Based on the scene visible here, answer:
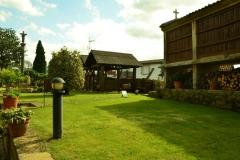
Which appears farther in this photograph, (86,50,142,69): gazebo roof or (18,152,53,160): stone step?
(86,50,142,69): gazebo roof

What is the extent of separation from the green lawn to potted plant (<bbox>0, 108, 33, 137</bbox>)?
16.9 inches

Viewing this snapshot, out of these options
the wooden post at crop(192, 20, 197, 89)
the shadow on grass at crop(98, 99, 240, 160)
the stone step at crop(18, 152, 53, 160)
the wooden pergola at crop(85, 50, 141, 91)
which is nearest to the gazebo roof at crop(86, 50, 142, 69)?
the wooden pergola at crop(85, 50, 141, 91)

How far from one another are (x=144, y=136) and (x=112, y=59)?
22430 millimetres

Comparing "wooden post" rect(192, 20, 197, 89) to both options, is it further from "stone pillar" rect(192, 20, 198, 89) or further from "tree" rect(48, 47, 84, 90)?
"tree" rect(48, 47, 84, 90)

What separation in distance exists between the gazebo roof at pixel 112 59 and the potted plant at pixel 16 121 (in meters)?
20.1

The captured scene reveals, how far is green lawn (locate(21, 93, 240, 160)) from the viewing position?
567 cm

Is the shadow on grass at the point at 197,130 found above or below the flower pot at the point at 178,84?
below

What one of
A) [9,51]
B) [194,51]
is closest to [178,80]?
[194,51]

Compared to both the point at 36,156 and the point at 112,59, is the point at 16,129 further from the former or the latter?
the point at 112,59

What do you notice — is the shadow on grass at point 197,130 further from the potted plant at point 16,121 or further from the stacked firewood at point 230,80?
the stacked firewood at point 230,80

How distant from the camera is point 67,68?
2327 cm

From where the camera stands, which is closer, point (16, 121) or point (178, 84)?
point (16, 121)

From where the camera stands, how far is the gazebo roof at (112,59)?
28234 millimetres

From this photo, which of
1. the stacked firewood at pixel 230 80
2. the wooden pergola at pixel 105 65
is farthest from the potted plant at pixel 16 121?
the wooden pergola at pixel 105 65
